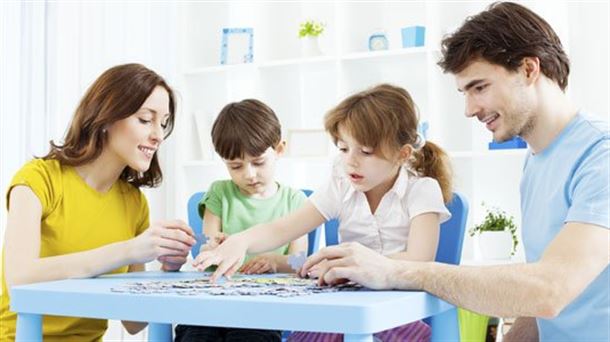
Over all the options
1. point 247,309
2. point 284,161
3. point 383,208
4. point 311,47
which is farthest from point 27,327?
point 311,47

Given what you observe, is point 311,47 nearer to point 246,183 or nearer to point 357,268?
point 246,183

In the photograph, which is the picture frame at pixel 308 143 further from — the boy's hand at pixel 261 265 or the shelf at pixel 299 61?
the boy's hand at pixel 261 265

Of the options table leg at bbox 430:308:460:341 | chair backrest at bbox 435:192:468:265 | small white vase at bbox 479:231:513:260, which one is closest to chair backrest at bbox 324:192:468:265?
chair backrest at bbox 435:192:468:265

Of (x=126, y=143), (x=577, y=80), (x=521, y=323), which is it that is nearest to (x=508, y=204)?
(x=577, y=80)

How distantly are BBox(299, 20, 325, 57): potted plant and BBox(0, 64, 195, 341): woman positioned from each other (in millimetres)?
1978

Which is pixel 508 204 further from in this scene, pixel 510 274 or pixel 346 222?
pixel 510 274

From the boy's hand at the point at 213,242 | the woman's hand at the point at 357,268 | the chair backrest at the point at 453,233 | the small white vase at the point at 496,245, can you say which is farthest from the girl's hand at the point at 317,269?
the small white vase at the point at 496,245

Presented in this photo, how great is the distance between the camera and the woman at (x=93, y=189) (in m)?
1.93

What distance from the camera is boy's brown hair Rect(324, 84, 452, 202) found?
6.95ft

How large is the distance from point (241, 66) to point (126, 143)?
223cm

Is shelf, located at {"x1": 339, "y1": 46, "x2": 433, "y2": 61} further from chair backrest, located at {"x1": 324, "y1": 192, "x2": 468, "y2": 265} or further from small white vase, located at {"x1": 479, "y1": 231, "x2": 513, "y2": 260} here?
chair backrest, located at {"x1": 324, "y1": 192, "x2": 468, "y2": 265}

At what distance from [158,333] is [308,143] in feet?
7.44

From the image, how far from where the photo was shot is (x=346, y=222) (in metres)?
2.18

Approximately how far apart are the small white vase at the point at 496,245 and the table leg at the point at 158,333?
2.02 meters
